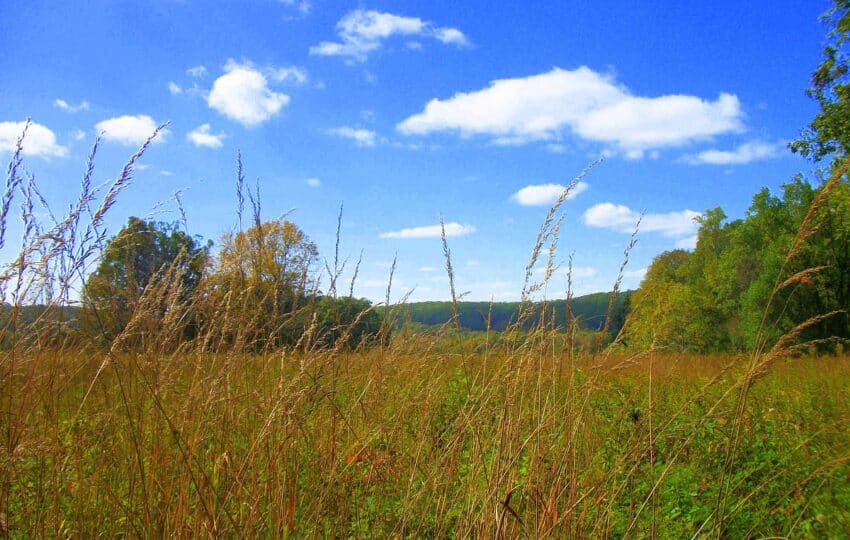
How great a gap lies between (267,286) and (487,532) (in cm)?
182

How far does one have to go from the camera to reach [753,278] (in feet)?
117

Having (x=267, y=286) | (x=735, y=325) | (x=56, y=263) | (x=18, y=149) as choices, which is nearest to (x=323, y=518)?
(x=267, y=286)

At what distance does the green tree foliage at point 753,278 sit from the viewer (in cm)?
2183

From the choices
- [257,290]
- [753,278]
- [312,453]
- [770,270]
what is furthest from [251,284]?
[753,278]

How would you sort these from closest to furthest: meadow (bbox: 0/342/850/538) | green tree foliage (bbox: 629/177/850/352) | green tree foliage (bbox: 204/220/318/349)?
1. meadow (bbox: 0/342/850/538)
2. green tree foliage (bbox: 204/220/318/349)
3. green tree foliage (bbox: 629/177/850/352)

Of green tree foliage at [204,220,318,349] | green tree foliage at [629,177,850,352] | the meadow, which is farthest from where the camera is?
green tree foliage at [629,177,850,352]

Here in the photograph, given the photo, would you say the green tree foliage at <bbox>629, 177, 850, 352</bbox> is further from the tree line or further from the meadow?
the meadow

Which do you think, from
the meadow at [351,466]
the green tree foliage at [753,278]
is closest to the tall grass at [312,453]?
the meadow at [351,466]

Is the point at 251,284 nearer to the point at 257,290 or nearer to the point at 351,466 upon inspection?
the point at 257,290

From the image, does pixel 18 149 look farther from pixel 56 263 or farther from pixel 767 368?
pixel 767 368

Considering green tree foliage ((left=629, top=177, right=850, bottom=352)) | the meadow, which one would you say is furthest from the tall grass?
green tree foliage ((left=629, top=177, right=850, bottom=352))

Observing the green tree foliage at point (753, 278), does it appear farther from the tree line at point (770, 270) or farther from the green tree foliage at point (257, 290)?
the green tree foliage at point (257, 290)

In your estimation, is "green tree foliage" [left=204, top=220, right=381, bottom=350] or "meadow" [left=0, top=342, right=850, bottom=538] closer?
"meadow" [left=0, top=342, right=850, bottom=538]

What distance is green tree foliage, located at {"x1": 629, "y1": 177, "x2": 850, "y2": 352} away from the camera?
21828 millimetres
